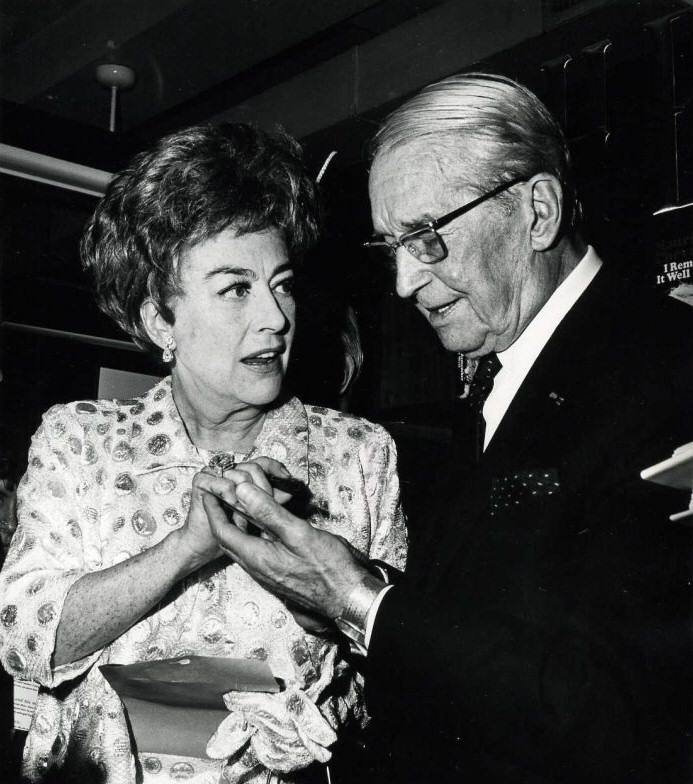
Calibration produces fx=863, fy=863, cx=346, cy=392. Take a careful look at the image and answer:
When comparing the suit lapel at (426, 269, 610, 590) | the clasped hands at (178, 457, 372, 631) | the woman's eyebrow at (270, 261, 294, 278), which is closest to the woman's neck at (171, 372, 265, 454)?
the woman's eyebrow at (270, 261, 294, 278)

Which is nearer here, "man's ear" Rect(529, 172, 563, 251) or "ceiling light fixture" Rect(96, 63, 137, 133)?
"man's ear" Rect(529, 172, 563, 251)

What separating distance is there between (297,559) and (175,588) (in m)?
0.48

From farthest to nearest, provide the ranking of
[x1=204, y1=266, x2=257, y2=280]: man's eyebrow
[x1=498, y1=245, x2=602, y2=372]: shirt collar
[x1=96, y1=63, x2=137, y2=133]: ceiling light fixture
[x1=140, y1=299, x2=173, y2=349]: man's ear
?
[x1=96, y1=63, x2=137, y2=133]: ceiling light fixture → [x1=140, y1=299, x2=173, y2=349]: man's ear → [x1=204, y1=266, x2=257, y2=280]: man's eyebrow → [x1=498, y1=245, x2=602, y2=372]: shirt collar

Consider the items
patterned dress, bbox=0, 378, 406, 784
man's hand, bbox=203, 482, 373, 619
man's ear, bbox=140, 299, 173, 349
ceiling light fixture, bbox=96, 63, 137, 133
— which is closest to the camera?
man's hand, bbox=203, 482, 373, 619

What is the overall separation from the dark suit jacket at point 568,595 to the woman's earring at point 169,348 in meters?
0.81

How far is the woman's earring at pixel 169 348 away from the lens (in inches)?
76.6

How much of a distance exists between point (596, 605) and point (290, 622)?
0.78 metres

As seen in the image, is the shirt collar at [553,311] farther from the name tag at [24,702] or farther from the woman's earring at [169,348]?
the name tag at [24,702]

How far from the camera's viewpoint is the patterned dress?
164cm

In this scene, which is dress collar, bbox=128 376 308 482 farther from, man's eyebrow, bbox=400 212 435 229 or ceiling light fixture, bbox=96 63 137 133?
ceiling light fixture, bbox=96 63 137 133

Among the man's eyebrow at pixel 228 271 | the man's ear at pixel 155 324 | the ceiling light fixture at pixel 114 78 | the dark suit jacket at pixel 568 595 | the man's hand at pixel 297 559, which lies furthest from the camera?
the ceiling light fixture at pixel 114 78

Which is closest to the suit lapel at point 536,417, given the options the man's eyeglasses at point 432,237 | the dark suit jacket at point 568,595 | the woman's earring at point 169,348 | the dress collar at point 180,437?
the dark suit jacket at point 568,595

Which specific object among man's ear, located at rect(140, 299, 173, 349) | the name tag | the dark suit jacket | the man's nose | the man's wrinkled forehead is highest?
the man's wrinkled forehead

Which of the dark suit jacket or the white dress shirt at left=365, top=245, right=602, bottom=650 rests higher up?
the white dress shirt at left=365, top=245, right=602, bottom=650
